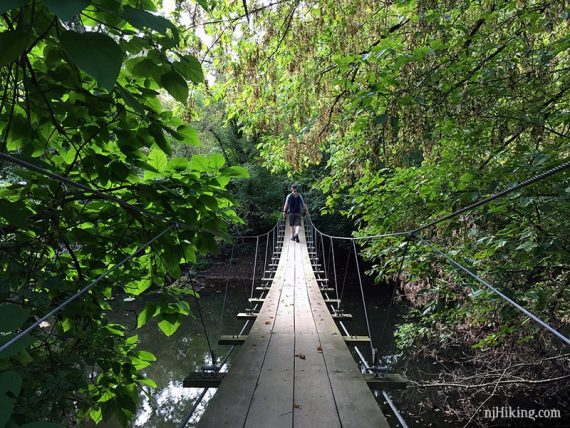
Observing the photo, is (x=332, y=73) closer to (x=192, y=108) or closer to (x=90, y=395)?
(x=192, y=108)

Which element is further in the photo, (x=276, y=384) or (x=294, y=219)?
(x=294, y=219)

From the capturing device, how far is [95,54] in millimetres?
408

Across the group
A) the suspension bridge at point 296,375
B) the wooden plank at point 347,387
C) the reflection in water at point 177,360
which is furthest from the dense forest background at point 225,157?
the reflection in water at point 177,360

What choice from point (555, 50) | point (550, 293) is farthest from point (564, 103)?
point (550, 293)

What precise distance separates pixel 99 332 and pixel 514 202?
209 cm

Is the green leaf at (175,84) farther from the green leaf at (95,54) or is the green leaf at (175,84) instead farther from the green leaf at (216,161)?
the green leaf at (216,161)

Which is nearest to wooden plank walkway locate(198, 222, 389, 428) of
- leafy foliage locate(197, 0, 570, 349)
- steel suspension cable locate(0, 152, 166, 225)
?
steel suspension cable locate(0, 152, 166, 225)

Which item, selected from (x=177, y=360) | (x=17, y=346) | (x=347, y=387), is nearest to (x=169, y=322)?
(x=347, y=387)

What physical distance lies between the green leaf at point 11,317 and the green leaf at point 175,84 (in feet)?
1.47

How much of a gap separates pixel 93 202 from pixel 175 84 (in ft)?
2.28

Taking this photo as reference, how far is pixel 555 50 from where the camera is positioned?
188cm

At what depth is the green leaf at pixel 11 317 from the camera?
1.42 feet

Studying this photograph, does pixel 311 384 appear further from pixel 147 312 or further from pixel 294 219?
pixel 294 219

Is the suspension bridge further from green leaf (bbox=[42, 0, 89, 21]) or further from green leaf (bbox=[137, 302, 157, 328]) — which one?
green leaf (bbox=[42, 0, 89, 21])
